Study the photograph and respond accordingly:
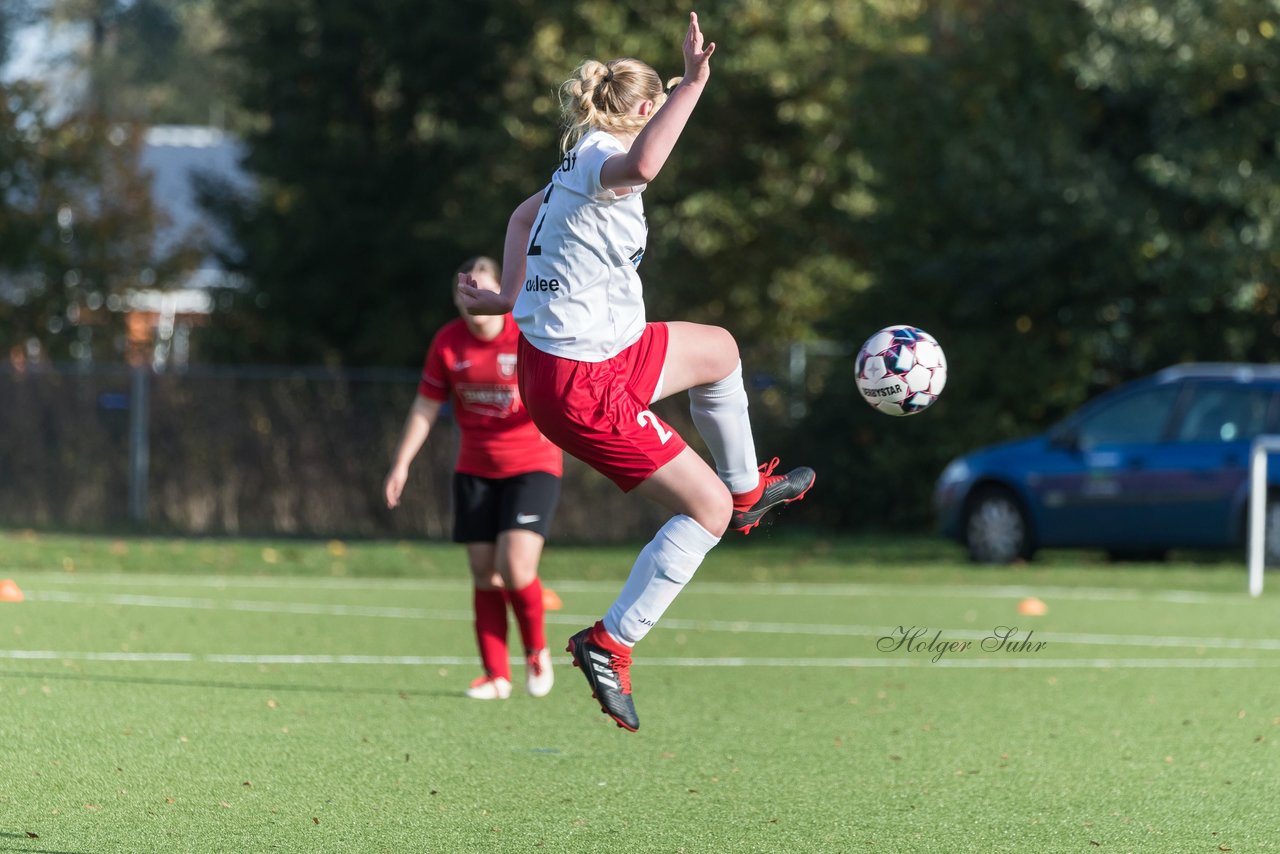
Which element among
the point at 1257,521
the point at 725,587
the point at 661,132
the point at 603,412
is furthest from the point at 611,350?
the point at 1257,521

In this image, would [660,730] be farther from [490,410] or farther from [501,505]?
[490,410]

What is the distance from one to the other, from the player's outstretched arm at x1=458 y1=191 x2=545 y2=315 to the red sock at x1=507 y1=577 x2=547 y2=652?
3099 mm

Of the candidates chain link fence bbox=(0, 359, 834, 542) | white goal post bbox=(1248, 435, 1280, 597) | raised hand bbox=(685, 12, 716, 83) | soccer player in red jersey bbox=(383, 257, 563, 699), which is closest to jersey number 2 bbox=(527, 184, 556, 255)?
raised hand bbox=(685, 12, 716, 83)

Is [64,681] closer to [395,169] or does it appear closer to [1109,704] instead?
[1109,704]

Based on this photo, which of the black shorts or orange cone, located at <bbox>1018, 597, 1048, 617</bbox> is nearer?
the black shorts

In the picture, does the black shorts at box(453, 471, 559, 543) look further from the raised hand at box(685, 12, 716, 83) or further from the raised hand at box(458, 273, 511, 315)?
the raised hand at box(685, 12, 716, 83)

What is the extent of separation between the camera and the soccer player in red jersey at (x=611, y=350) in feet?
18.1

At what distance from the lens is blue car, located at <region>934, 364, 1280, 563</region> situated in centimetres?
1730

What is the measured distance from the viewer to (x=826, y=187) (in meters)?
27.8

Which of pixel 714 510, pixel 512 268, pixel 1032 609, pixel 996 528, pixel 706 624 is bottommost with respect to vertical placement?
pixel 996 528

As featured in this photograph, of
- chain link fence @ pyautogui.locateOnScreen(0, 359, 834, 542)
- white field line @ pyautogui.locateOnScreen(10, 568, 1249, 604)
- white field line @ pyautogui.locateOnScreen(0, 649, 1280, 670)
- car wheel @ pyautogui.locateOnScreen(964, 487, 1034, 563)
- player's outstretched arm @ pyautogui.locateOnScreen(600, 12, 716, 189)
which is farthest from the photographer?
chain link fence @ pyautogui.locateOnScreen(0, 359, 834, 542)

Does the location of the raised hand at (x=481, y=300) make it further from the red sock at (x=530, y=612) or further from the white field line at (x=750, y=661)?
the white field line at (x=750, y=661)

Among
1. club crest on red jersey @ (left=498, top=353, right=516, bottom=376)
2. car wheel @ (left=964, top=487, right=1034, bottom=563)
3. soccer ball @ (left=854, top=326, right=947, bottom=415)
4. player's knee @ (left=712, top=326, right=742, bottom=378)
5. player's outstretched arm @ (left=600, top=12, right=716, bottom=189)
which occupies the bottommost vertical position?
car wheel @ (left=964, top=487, right=1034, bottom=563)

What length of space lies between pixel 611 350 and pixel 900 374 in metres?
1.34
